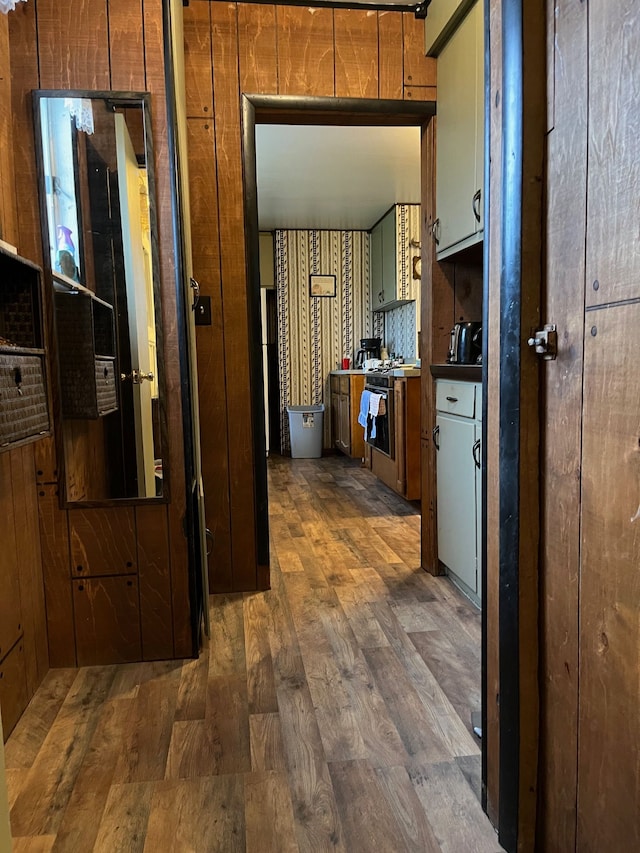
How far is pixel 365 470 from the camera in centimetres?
506

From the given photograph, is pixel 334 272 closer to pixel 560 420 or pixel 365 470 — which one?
pixel 365 470

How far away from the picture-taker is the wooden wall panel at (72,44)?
165 centimetres

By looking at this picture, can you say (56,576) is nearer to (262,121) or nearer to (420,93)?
(262,121)

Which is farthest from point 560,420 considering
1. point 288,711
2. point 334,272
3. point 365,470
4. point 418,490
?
point 334,272

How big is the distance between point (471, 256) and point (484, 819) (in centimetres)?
197

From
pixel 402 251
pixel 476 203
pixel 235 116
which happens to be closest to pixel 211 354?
pixel 235 116

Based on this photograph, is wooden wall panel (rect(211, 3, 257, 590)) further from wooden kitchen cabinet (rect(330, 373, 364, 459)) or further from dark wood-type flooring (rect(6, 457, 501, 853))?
wooden kitchen cabinet (rect(330, 373, 364, 459))

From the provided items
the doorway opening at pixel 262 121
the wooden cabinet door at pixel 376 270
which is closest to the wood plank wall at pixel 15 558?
the doorway opening at pixel 262 121

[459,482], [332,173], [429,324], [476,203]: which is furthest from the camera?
[332,173]

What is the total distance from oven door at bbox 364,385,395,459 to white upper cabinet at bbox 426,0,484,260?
1.66 meters

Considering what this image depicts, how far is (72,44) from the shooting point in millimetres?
1664

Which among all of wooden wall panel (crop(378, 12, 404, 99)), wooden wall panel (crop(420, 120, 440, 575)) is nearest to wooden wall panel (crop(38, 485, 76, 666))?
wooden wall panel (crop(420, 120, 440, 575))

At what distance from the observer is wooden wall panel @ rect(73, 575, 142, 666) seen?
1.80 metres

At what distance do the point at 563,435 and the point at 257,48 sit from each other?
2084 millimetres
